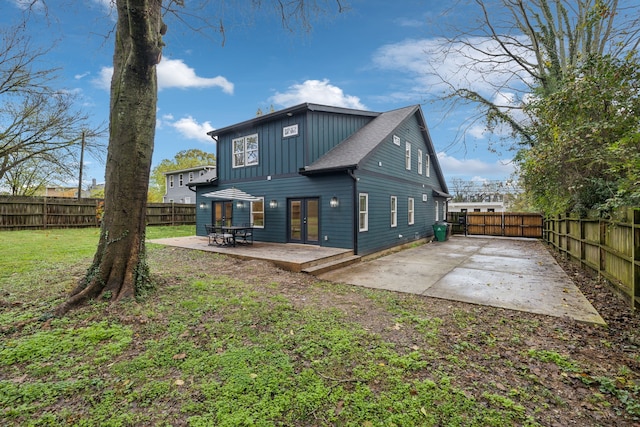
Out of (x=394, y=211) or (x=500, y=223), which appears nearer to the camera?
(x=394, y=211)

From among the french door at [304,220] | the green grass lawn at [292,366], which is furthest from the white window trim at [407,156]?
the green grass lawn at [292,366]

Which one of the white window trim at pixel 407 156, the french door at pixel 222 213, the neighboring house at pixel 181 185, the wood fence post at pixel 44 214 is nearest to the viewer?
the french door at pixel 222 213

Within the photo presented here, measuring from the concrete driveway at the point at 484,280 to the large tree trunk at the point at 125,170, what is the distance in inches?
158

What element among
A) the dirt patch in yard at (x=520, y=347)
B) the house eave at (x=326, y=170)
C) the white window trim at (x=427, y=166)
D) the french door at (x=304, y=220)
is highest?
the white window trim at (x=427, y=166)

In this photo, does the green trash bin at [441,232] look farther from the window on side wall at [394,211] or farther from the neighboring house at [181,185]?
the neighboring house at [181,185]

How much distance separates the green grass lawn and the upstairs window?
25.6 ft

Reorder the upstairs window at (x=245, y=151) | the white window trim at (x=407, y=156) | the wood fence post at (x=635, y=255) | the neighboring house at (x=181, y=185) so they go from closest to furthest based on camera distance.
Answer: the wood fence post at (x=635, y=255) < the upstairs window at (x=245, y=151) < the white window trim at (x=407, y=156) < the neighboring house at (x=181, y=185)

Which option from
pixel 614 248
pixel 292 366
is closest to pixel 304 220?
pixel 292 366

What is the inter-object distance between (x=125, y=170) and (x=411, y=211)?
11496 millimetres

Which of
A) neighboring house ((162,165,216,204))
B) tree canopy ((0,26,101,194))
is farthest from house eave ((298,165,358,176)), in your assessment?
neighboring house ((162,165,216,204))

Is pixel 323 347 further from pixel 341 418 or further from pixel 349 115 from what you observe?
pixel 349 115

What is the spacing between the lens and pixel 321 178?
31.4ft

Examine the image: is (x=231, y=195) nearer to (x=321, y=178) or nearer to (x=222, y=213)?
(x=222, y=213)

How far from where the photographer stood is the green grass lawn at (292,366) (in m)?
2.16
